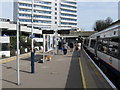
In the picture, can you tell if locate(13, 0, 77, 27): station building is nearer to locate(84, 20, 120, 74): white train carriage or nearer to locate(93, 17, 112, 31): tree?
locate(93, 17, 112, 31): tree

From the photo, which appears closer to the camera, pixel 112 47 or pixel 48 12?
pixel 112 47

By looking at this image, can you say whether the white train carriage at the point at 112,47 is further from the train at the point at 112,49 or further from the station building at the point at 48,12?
the station building at the point at 48,12

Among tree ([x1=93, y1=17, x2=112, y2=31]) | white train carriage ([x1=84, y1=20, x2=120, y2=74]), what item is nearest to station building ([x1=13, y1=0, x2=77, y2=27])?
tree ([x1=93, y1=17, x2=112, y2=31])

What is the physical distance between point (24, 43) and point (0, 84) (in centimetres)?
2426

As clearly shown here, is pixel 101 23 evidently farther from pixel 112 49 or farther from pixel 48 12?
pixel 112 49

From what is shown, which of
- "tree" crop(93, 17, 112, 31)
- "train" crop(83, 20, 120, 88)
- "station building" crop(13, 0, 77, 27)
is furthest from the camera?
"tree" crop(93, 17, 112, 31)

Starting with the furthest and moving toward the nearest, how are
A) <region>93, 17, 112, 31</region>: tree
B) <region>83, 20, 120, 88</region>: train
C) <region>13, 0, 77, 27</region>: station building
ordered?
<region>93, 17, 112, 31</region>: tree → <region>13, 0, 77, 27</region>: station building → <region>83, 20, 120, 88</region>: train

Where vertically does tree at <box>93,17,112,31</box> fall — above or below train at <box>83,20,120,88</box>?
above

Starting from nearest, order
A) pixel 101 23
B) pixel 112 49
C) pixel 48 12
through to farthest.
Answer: pixel 112 49 → pixel 48 12 → pixel 101 23

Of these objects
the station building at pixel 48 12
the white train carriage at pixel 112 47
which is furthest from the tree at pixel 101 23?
the white train carriage at pixel 112 47

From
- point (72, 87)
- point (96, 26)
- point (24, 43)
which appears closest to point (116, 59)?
point (72, 87)

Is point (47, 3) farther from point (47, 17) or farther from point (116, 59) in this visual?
point (116, 59)

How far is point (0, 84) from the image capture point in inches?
349

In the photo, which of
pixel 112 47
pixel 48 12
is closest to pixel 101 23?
pixel 48 12
